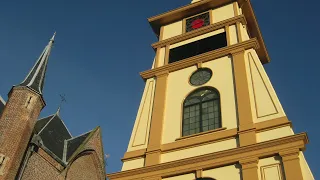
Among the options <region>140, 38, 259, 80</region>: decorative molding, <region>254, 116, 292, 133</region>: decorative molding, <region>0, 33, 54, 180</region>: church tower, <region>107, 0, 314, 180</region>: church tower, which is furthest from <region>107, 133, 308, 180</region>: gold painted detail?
<region>0, 33, 54, 180</region>: church tower

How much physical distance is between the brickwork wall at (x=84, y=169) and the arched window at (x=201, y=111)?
11.4 m

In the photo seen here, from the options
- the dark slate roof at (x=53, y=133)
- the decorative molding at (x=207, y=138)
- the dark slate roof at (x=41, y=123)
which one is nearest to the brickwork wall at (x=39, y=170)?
the dark slate roof at (x=53, y=133)

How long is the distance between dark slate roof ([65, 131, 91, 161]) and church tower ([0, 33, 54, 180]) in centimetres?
493

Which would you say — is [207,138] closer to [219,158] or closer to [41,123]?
[219,158]

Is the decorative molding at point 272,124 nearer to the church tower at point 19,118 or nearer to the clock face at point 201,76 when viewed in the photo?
the clock face at point 201,76

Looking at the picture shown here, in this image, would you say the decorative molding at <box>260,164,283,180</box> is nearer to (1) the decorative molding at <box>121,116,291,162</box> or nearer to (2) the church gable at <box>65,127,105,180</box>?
(1) the decorative molding at <box>121,116,291,162</box>

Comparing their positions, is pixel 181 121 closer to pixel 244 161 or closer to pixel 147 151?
pixel 147 151

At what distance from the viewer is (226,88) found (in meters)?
15.6

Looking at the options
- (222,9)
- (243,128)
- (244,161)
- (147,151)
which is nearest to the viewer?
(244,161)

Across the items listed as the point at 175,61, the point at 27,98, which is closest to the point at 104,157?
the point at 27,98

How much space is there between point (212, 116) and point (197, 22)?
7713mm

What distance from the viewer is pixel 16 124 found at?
1877cm

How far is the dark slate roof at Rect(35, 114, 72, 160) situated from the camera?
23781mm

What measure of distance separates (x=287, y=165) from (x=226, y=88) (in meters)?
4.76
